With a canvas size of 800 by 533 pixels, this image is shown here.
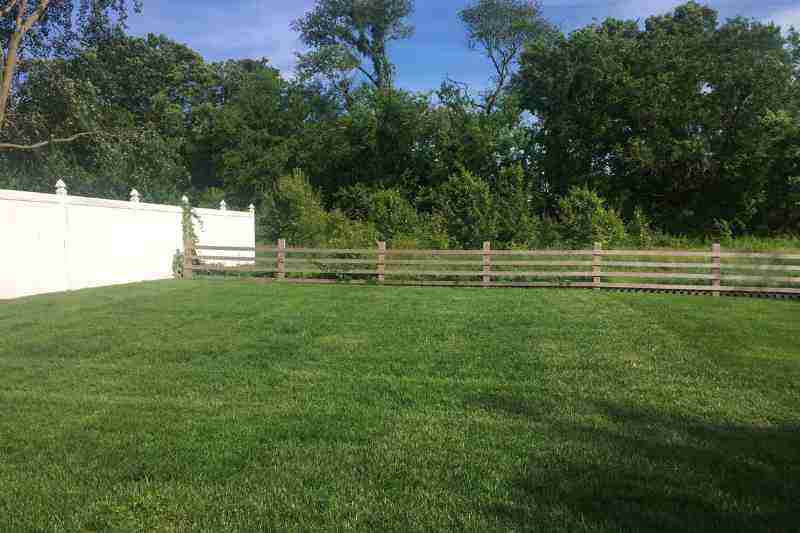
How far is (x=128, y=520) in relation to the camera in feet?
9.69

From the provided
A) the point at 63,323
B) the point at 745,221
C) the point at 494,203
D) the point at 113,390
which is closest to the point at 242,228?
the point at 494,203

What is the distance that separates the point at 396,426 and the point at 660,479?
1.76 metres

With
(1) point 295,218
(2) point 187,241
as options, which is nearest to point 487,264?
(1) point 295,218

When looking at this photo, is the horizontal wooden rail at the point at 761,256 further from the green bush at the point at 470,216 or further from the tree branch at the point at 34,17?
the tree branch at the point at 34,17

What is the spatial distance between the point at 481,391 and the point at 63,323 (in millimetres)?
6288

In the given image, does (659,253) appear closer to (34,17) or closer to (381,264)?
(381,264)

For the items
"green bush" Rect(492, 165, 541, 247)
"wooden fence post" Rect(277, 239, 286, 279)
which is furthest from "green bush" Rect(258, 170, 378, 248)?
"green bush" Rect(492, 165, 541, 247)

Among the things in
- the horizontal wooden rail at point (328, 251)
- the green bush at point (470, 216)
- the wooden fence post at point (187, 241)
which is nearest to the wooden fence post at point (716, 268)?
the green bush at point (470, 216)

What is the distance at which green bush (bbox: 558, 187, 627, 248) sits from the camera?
58.1 feet

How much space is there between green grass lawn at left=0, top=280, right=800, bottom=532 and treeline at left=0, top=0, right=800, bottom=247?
10.7 metres

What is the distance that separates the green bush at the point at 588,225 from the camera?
17703 mm

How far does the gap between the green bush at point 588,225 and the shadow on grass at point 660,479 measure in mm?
13847

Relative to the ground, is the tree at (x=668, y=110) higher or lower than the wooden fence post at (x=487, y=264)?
higher

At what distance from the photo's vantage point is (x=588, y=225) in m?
18.0
